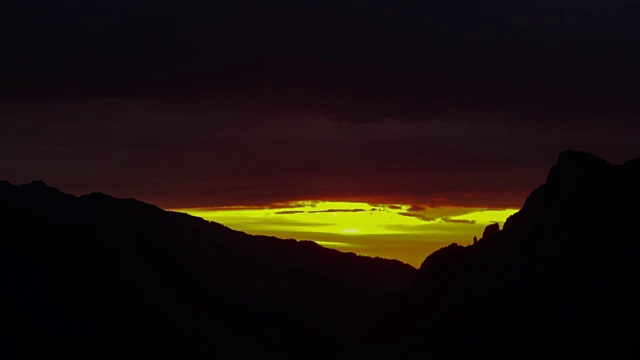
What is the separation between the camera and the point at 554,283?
416ft

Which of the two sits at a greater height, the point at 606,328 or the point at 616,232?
the point at 616,232

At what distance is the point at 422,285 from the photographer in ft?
495

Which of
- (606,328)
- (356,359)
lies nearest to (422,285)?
(356,359)

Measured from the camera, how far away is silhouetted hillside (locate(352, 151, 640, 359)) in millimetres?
120750

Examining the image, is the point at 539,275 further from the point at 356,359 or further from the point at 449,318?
the point at 356,359

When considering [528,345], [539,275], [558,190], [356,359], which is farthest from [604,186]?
[356,359]

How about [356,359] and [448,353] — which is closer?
[448,353]

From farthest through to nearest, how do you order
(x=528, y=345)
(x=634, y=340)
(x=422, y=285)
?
(x=422, y=285) < (x=528, y=345) < (x=634, y=340)

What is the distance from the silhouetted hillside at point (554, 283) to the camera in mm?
120750

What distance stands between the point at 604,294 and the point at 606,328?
17.7 feet

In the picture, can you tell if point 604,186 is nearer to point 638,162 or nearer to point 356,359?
point 638,162

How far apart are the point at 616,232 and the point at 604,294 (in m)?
9.03

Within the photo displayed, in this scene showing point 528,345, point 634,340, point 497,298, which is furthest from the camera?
point 497,298

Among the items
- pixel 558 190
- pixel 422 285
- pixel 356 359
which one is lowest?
pixel 356 359
